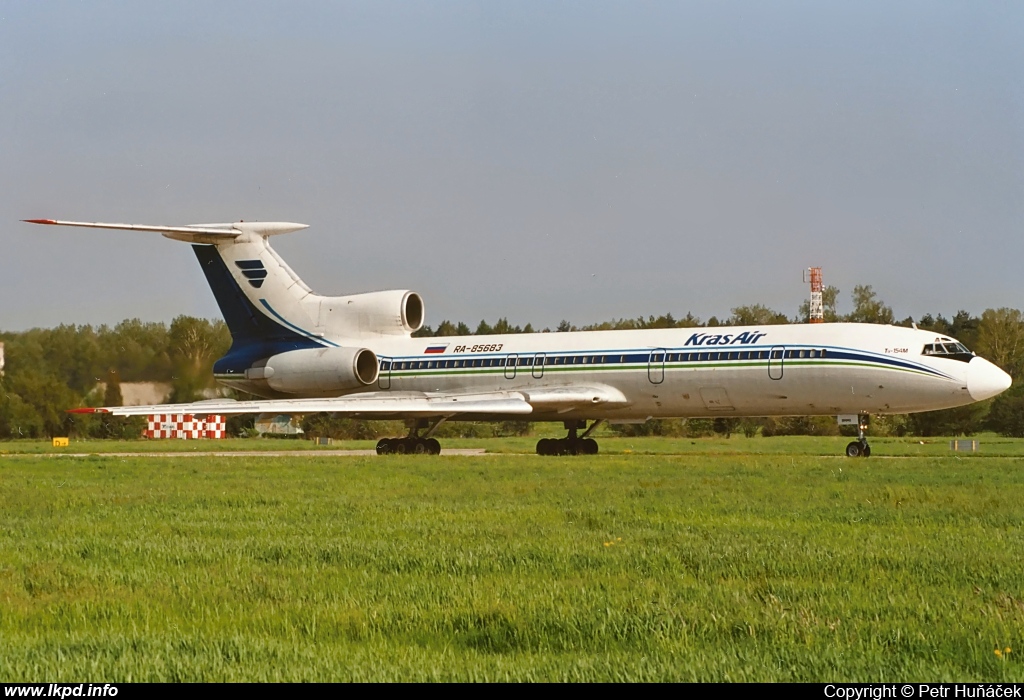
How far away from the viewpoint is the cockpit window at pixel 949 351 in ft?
92.1

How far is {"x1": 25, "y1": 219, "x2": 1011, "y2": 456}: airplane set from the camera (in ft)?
93.7

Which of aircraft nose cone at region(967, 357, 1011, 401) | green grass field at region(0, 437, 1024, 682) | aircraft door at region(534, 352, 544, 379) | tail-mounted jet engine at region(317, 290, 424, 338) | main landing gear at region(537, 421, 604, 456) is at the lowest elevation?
green grass field at region(0, 437, 1024, 682)

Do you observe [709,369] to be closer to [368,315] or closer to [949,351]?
[949,351]

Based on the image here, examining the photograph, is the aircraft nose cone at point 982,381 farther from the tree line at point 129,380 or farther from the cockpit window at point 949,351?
the tree line at point 129,380

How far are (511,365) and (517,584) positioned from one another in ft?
81.1

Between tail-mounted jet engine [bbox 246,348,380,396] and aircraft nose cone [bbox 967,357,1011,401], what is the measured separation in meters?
15.9

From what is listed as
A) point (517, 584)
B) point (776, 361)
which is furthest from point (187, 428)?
point (517, 584)

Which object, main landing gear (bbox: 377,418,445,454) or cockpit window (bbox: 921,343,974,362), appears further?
main landing gear (bbox: 377,418,445,454)

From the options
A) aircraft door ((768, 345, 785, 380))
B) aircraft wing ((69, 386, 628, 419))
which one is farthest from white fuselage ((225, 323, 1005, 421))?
aircraft wing ((69, 386, 628, 419))

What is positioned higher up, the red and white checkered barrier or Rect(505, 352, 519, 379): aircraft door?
Rect(505, 352, 519, 379): aircraft door

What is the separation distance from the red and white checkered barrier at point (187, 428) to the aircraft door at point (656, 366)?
2483 centimetres

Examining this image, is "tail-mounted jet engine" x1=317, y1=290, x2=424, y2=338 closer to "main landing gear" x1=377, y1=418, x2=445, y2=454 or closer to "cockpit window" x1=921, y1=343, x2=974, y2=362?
"main landing gear" x1=377, y1=418, x2=445, y2=454

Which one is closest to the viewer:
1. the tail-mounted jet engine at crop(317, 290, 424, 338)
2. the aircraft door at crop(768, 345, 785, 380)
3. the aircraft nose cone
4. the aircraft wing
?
the aircraft nose cone
